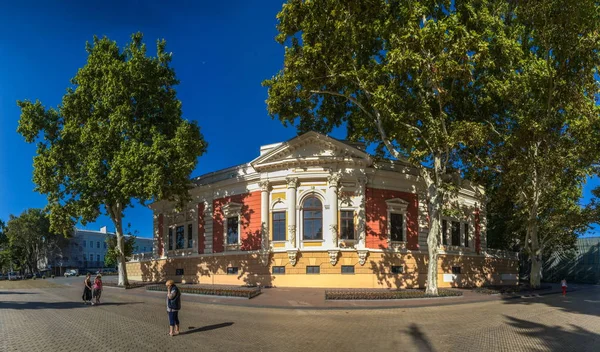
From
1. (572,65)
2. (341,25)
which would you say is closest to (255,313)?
(341,25)

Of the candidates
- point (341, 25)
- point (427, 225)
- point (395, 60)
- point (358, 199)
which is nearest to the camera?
point (395, 60)

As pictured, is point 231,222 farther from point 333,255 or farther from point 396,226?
point 396,226

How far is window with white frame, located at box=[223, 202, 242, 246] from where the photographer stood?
33219mm

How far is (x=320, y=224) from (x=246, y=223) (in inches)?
236

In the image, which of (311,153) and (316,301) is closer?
(316,301)

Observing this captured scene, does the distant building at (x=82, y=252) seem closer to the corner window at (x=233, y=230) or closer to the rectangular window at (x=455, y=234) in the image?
the corner window at (x=233, y=230)

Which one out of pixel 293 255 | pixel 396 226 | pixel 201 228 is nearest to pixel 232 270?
pixel 201 228

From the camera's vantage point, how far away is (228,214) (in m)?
33.7

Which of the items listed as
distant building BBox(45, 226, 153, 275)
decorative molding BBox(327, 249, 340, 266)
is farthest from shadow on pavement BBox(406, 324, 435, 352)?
distant building BBox(45, 226, 153, 275)

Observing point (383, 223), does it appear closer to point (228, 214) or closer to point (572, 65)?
point (228, 214)

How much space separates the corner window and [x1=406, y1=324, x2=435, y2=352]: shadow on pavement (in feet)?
69.3

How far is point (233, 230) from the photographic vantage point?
3362 cm

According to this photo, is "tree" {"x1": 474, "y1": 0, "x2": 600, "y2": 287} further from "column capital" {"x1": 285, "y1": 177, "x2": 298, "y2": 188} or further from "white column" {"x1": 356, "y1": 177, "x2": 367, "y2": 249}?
"column capital" {"x1": 285, "y1": 177, "x2": 298, "y2": 188}

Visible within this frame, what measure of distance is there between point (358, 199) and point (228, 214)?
1045 centimetres
